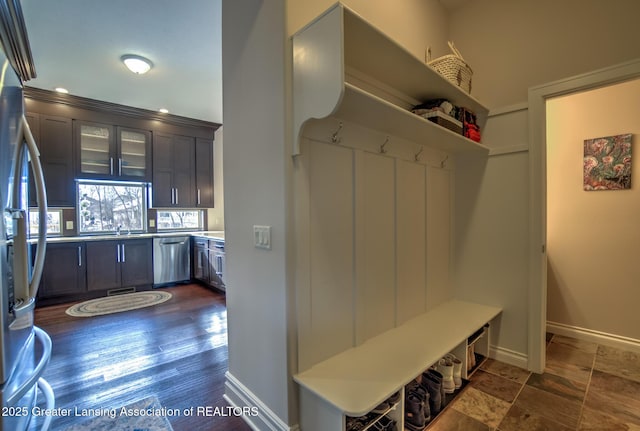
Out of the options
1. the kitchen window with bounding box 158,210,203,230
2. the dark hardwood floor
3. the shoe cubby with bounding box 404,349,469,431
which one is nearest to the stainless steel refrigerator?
the dark hardwood floor

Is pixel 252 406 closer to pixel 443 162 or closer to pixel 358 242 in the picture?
pixel 358 242

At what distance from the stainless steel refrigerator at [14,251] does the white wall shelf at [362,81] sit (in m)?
1.14

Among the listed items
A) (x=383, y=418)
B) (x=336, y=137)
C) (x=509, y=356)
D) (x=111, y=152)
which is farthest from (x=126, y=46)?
(x=509, y=356)

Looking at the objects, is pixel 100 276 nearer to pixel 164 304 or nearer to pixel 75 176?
pixel 164 304

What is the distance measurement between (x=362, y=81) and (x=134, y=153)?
455cm

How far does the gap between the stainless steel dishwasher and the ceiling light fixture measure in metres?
2.63

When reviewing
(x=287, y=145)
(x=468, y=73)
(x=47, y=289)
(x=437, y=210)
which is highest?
(x=468, y=73)

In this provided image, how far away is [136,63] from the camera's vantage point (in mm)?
3203

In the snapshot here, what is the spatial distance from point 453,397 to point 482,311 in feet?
2.43

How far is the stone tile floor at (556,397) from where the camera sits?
1.67 metres

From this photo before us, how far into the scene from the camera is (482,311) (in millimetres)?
2352

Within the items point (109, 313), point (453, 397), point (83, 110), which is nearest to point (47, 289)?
point (109, 313)

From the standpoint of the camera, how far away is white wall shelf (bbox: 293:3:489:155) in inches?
49.5

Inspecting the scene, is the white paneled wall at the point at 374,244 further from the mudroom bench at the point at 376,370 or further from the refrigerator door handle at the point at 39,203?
the refrigerator door handle at the point at 39,203
